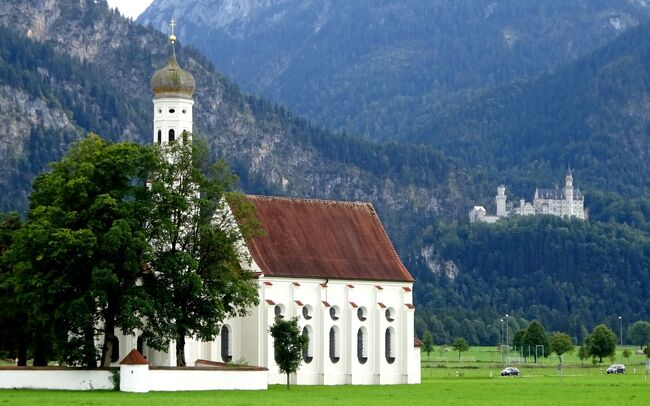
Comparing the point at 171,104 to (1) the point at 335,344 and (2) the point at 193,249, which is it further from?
(1) the point at 335,344

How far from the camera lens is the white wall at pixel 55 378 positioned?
316 ft

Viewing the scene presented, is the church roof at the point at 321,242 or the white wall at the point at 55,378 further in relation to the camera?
the church roof at the point at 321,242

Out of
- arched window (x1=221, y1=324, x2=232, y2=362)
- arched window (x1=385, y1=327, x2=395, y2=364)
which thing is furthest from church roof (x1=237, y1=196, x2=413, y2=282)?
arched window (x1=221, y1=324, x2=232, y2=362)

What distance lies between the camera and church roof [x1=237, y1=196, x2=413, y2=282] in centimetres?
11650

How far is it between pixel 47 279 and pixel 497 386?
105 ft

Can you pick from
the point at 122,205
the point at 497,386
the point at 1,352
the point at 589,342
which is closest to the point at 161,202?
the point at 122,205

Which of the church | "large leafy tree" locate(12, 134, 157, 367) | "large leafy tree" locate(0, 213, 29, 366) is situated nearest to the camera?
"large leafy tree" locate(12, 134, 157, 367)

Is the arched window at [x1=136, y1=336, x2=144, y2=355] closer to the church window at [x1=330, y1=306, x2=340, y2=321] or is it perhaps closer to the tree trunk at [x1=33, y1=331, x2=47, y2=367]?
the tree trunk at [x1=33, y1=331, x2=47, y2=367]

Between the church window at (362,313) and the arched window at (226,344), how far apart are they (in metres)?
11.6

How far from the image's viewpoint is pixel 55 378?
96750mm

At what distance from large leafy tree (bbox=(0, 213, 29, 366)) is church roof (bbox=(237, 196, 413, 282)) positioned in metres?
16.0

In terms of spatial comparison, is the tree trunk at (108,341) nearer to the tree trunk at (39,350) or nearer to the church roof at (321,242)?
the tree trunk at (39,350)

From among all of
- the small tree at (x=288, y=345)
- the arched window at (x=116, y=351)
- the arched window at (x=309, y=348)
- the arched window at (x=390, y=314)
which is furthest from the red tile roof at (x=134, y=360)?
the arched window at (x=390, y=314)

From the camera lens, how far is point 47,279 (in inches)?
3836
